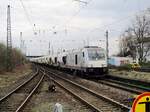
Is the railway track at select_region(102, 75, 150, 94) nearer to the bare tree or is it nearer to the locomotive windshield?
the locomotive windshield

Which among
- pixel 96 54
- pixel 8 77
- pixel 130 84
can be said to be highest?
pixel 96 54

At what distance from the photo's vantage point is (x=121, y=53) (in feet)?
384

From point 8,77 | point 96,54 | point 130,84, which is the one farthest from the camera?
point 8,77

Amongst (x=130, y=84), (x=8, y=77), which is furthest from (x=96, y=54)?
(x=8, y=77)

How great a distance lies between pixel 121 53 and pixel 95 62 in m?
82.4

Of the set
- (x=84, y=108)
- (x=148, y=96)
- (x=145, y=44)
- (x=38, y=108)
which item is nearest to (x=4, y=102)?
(x=38, y=108)

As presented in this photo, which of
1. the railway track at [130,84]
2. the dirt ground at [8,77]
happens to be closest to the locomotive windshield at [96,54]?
the railway track at [130,84]

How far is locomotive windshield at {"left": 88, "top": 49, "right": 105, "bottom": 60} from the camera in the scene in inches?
1411

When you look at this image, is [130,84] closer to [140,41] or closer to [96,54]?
[96,54]

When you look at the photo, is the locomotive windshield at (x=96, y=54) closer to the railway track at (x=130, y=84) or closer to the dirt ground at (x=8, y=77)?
the railway track at (x=130, y=84)

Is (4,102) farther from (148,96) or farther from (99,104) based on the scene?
(148,96)

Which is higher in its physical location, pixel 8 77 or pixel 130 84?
pixel 8 77

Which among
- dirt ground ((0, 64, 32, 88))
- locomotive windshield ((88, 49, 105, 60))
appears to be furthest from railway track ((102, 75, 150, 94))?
dirt ground ((0, 64, 32, 88))

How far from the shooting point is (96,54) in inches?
1430
